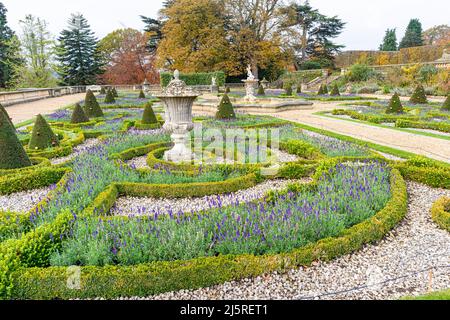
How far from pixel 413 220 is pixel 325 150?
12.3ft

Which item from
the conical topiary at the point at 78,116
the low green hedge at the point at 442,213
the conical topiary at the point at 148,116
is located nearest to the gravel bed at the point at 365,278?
the low green hedge at the point at 442,213

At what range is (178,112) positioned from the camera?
27.7 feet

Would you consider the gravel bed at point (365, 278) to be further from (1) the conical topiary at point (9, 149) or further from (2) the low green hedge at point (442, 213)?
(1) the conical topiary at point (9, 149)

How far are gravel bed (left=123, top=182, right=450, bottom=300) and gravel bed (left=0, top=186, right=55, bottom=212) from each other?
3.88 metres

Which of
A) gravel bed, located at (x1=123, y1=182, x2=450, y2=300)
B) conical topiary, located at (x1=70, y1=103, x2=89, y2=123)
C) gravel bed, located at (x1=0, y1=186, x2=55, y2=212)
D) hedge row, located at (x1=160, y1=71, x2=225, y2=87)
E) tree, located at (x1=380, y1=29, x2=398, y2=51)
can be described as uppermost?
tree, located at (x1=380, y1=29, x2=398, y2=51)

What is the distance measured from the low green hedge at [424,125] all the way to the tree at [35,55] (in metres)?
33.7

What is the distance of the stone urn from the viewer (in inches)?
320

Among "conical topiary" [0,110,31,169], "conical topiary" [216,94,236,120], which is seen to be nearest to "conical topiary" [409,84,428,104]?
"conical topiary" [216,94,236,120]

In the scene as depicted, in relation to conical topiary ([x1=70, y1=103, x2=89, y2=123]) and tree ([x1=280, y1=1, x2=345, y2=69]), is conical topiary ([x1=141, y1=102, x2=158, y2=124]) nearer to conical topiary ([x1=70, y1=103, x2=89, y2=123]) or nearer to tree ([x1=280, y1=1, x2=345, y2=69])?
conical topiary ([x1=70, y1=103, x2=89, y2=123])

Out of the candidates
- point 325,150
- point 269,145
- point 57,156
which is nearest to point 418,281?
point 325,150

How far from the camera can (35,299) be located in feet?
11.1

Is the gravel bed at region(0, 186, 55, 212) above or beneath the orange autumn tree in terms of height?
beneath

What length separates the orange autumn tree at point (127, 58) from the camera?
152 feet

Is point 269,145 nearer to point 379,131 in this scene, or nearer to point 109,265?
point 379,131
